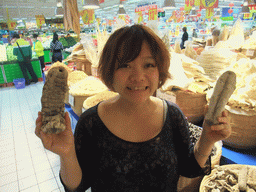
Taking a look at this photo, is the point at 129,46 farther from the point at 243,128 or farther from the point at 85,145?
the point at 243,128

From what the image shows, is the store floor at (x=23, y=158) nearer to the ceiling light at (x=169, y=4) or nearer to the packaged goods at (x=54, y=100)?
the packaged goods at (x=54, y=100)

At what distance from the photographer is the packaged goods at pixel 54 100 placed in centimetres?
53

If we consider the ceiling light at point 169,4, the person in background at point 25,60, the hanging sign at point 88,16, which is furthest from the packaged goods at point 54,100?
the hanging sign at point 88,16

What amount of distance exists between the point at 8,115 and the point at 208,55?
435 centimetres

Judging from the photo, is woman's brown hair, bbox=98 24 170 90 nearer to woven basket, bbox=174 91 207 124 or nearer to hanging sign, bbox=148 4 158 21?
woven basket, bbox=174 91 207 124

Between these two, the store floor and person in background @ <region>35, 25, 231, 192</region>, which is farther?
the store floor

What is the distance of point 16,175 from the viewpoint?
231 cm

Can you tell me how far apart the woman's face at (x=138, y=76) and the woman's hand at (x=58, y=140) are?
25 centimetres

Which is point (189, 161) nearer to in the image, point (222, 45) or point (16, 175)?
point (222, 45)

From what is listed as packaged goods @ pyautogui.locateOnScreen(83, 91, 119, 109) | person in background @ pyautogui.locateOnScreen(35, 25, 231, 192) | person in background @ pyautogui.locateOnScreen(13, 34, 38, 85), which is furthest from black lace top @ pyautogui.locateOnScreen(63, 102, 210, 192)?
person in background @ pyautogui.locateOnScreen(13, 34, 38, 85)

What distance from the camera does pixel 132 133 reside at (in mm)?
768

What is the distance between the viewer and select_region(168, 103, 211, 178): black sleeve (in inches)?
33.5

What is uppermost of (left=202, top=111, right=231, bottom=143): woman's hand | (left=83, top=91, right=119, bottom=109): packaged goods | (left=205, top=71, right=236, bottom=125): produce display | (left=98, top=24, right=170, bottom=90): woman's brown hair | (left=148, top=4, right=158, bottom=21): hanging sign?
(left=148, top=4, right=158, bottom=21): hanging sign

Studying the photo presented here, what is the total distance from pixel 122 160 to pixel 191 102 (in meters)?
0.95
